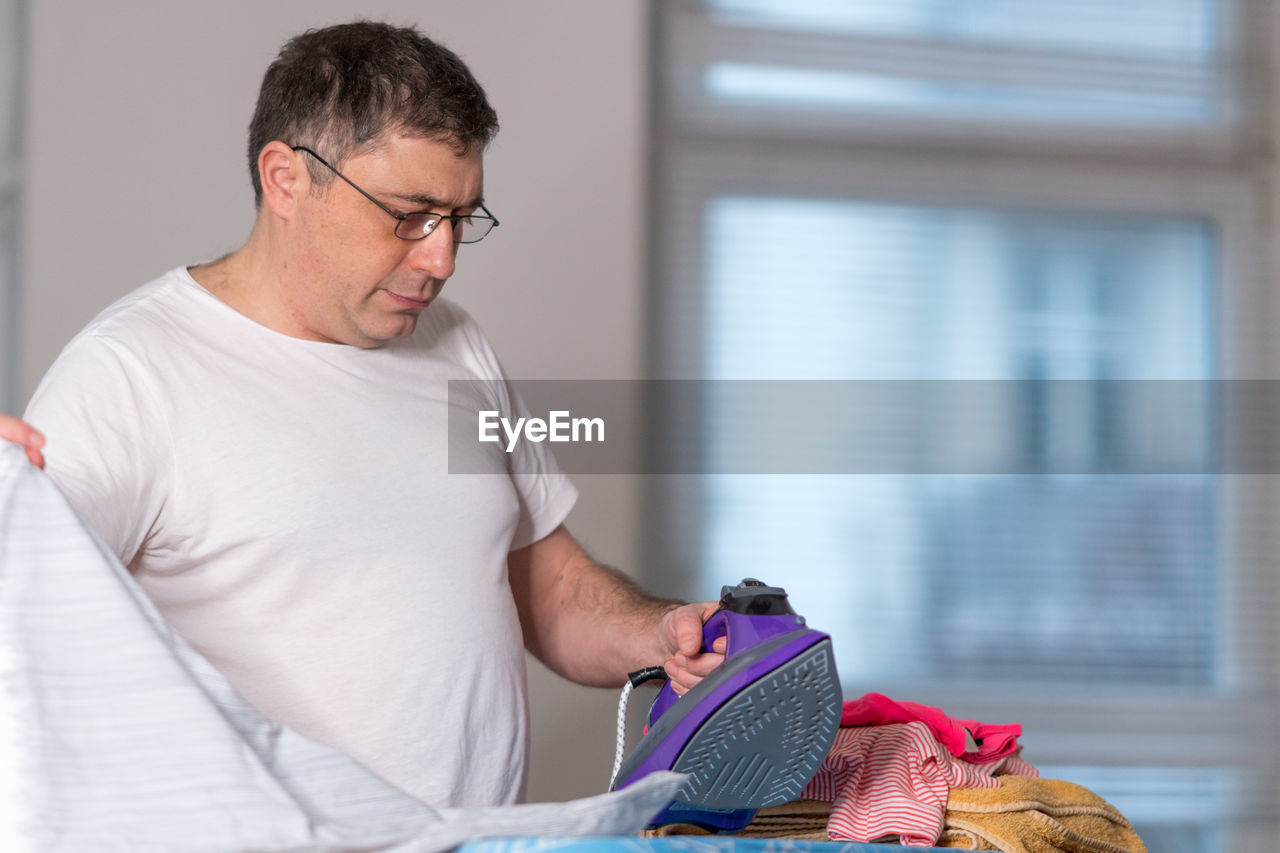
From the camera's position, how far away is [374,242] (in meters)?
1.17

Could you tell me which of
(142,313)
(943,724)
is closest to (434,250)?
(142,313)

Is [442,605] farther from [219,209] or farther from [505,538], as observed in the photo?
[219,209]

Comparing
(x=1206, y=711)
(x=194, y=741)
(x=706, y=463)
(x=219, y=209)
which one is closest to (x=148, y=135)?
(x=219, y=209)

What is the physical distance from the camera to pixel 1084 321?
2.44 m

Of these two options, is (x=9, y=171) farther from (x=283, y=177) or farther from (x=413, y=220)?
(x=413, y=220)

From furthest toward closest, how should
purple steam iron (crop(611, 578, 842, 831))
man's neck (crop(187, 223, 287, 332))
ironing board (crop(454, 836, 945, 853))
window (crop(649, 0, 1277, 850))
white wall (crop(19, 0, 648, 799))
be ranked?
window (crop(649, 0, 1277, 850)) < white wall (crop(19, 0, 648, 799)) < man's neck (crop(187, 223, 287, 332)) < purple steam iron (crop(611, 578, 842, 831)) < ironing board (crop(454, 836, 945, 853))

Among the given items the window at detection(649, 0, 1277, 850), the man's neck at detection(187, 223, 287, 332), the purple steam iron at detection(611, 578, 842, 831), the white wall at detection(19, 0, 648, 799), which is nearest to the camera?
the purple steam iron at detection(611, 578, 842, 831)

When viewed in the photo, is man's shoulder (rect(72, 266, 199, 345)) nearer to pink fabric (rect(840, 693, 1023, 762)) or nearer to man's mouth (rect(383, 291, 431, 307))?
man's mouth (rect(383, 291, 431, 307))

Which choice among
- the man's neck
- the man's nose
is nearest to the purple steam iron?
the man's nose

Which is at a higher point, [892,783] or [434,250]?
[434,250]

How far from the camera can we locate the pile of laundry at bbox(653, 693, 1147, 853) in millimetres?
1023

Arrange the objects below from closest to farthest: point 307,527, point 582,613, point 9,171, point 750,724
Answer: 1. point 750,724
2. point 307,527
3. point 582,613
4. point 9,171

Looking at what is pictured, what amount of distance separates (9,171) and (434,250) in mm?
1269

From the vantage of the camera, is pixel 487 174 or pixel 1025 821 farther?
pixel 487 174
